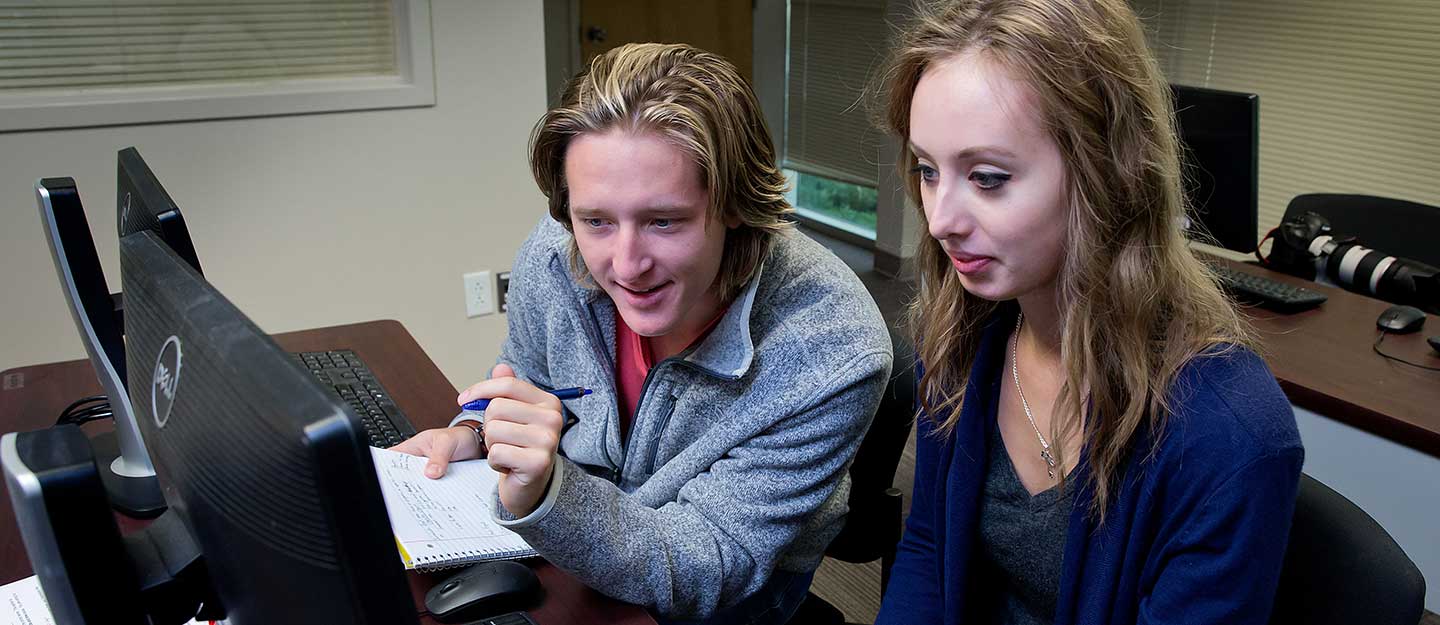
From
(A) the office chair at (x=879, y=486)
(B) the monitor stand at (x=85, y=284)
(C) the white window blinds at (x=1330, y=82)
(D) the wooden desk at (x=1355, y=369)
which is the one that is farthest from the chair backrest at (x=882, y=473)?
(C) the white window blinds at (x=1330, y=82)

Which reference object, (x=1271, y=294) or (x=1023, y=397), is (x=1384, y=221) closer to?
(x=1271, y=294)

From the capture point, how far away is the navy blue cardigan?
0.91 metres

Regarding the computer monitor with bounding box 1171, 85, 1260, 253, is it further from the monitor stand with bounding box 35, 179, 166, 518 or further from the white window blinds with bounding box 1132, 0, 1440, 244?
the monitor stand with bounding box 35, 179, 166, 518

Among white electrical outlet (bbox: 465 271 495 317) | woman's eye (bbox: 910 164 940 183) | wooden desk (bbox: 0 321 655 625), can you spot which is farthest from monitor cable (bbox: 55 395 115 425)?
white electrical outlet (bbox: 465 271 495 317)

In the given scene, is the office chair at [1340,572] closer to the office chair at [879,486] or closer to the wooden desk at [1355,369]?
the office chair at [879,486]

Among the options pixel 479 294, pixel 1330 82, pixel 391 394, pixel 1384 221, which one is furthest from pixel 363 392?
pixel 1330 82

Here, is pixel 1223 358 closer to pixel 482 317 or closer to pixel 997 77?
pixel 997 77

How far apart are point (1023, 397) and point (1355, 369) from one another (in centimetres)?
96

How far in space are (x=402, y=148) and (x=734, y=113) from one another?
5.46 feet

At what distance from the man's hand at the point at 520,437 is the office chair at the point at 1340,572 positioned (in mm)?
682

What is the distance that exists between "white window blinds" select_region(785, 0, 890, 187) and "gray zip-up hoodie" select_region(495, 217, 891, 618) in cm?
351

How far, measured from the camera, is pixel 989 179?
944 mm

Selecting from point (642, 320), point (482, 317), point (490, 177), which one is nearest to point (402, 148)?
point (490, 177)

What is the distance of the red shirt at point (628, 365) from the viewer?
133 cm
